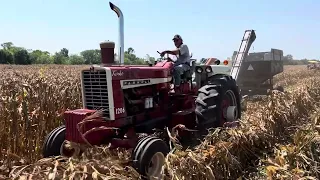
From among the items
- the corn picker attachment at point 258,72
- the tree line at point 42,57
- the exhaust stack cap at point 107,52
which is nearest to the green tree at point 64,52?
the tree line at point 42,57

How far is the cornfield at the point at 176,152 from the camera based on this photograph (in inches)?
133

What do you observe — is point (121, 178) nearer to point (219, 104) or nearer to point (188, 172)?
point (188, 172)

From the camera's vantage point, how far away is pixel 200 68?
671cm

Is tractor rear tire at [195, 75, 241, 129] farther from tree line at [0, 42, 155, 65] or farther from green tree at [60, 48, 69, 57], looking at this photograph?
green tree at [60, 48, 69, 57]

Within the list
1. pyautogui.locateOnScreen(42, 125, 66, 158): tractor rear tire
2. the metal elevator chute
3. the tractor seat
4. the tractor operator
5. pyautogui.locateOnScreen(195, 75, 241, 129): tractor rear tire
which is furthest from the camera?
→ the metal elevator chute

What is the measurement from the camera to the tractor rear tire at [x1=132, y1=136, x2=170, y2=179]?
408cm

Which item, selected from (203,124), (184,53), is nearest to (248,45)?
(184,53)

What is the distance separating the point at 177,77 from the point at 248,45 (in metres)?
6.05

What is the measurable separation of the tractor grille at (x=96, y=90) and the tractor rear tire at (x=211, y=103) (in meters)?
1.58

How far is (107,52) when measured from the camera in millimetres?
4793

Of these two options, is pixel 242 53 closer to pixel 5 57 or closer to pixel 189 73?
A: pixel 189 73

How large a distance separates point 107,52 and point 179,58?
1.71m

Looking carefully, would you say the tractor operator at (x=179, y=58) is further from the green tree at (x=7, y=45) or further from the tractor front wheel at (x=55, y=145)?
the green tree at (x=7, y=45)

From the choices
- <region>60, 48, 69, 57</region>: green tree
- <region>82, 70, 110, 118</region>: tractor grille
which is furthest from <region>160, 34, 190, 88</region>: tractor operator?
<region>60, 48, 69, 57</region>: green tree
